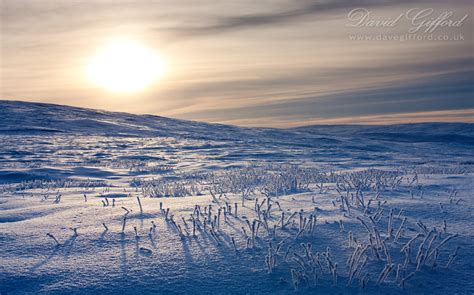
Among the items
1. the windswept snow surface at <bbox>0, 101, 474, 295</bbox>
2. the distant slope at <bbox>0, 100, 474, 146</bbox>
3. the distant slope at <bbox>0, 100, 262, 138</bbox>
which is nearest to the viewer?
the windswept snow surface at <bbox>0, 101, 474, 295</bbox>

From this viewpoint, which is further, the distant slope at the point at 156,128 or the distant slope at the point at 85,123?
the distant slope at the point at 156,128

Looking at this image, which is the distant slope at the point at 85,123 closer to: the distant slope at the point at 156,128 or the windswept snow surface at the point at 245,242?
the distant slope at the point at 156,128

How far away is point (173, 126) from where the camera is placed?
136ft

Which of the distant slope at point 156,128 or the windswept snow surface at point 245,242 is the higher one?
the distant slope at point 156,128

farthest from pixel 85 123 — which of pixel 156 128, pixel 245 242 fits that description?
pixel 245 242

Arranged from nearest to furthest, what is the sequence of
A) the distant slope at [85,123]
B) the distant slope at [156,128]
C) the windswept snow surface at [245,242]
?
1. the windswept snow surface at [245,242]
2. the distant slope at [85,123]
3. the distant slope at [156,128]

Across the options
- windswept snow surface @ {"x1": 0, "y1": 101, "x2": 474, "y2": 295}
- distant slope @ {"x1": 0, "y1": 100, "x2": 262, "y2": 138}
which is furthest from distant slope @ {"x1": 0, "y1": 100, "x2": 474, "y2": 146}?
windswept snow surface @ {"x1": 0, "y1": 101, "x2": 474, "y2": 295}

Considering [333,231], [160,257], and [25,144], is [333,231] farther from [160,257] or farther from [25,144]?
[25,144]

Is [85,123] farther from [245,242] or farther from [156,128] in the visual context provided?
[245,242]

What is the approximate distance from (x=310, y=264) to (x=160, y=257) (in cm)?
123

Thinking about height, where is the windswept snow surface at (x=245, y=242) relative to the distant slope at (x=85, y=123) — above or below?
below

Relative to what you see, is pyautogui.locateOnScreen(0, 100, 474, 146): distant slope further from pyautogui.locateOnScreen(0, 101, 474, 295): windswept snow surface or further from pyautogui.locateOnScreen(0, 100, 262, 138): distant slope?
pyautogui.locateOnScreen(0, 101, 474, 295): windswept snow surface

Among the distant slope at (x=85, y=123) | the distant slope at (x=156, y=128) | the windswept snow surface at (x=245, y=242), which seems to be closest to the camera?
the windswept snow surface at (x=245, y=242)

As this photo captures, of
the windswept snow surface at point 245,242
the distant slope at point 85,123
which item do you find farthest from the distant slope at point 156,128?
the windswept snow surface at point 245,242
